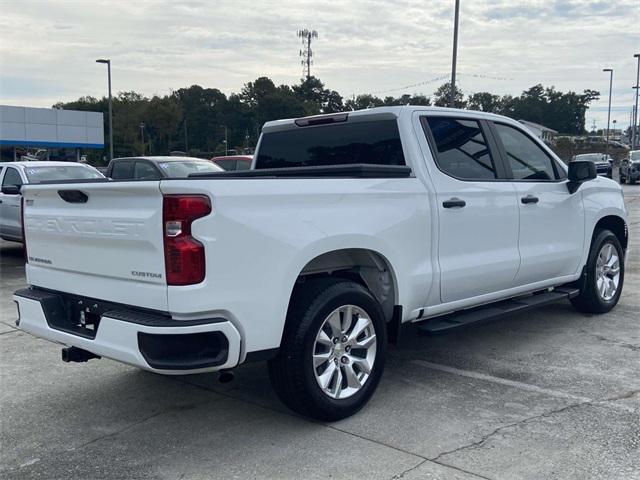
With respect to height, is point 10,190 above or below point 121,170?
below

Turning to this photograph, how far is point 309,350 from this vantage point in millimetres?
3879

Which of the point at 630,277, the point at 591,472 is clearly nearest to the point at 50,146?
the point at 630,277

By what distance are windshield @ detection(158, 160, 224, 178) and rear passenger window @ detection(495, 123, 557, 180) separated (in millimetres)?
8330

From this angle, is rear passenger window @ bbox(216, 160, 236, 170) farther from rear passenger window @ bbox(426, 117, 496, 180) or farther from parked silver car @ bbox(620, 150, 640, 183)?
parked silver car @ bbox(620, 150, 640, 183)

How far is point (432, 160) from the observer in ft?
16.0

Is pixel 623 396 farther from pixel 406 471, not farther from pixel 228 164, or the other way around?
pixel 228 164

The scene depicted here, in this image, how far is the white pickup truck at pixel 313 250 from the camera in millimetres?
3473

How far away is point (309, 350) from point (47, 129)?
162 ft

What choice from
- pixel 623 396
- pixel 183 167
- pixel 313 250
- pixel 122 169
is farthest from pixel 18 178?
pixel 623 396

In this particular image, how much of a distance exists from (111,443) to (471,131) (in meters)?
3.48

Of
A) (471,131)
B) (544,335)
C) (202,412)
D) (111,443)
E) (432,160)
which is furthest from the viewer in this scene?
(544,335)

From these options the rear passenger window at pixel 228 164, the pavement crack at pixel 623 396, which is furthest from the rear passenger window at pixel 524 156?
the rear passenger window at pixel 228 164

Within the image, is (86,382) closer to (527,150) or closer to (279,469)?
(279,469)

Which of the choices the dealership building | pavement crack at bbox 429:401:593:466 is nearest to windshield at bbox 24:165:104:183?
pavement crack at bbox 429:401:593:466
